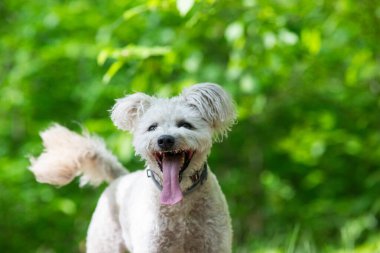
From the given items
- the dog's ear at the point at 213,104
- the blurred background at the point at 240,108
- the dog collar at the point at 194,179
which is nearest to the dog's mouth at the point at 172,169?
the dog collar at the point at 194,179

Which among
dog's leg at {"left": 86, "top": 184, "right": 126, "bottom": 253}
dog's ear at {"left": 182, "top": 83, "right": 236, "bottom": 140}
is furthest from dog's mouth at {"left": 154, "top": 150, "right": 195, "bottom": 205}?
dog's leg at {"left": 86, "top": 184, "right": 126, "bottom": 253}

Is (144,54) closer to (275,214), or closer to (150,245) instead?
(150,245)

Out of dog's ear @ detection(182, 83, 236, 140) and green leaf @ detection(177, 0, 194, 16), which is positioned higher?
green leaf @ detection(177, 0, 194, 16)

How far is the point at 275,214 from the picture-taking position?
10.1m

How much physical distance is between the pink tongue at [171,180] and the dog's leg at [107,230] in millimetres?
946

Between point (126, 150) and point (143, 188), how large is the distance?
83.8 inches

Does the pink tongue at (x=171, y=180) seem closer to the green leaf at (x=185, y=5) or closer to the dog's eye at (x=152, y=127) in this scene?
the dog's eye at (x=152, y=127)

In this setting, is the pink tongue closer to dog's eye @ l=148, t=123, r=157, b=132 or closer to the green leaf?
dog's eye @ l=148, t=123, r=157, b=132

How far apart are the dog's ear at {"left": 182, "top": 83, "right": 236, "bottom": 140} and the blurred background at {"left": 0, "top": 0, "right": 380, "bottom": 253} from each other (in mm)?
2405

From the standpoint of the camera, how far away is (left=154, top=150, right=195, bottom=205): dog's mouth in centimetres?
375

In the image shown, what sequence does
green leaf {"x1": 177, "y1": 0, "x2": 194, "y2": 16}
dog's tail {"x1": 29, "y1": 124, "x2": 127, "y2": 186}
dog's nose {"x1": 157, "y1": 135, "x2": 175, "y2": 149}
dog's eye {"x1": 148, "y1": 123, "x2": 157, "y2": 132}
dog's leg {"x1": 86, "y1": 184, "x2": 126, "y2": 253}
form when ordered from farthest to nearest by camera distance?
dog's tail {"x1": 29, "y1": 124, "x2": 127, "y2": 186}, dog's leg {"x1": 86, "y1": 184, "x2": 126, "y2": 253}, green leaf {"x1": 177, "y1": 0, "x2": 194, "y2": 16}, dog's eye {"x1": 148, "y1": 123, "x2": 157, "y2": 132}, dog's nose {"x1": 157, "y1": 135, "x2": 175, "y2": 149}

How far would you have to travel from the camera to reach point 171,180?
376 cm

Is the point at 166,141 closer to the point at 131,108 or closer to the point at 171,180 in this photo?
the point at 171,180

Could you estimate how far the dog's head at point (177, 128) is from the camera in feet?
12.2
